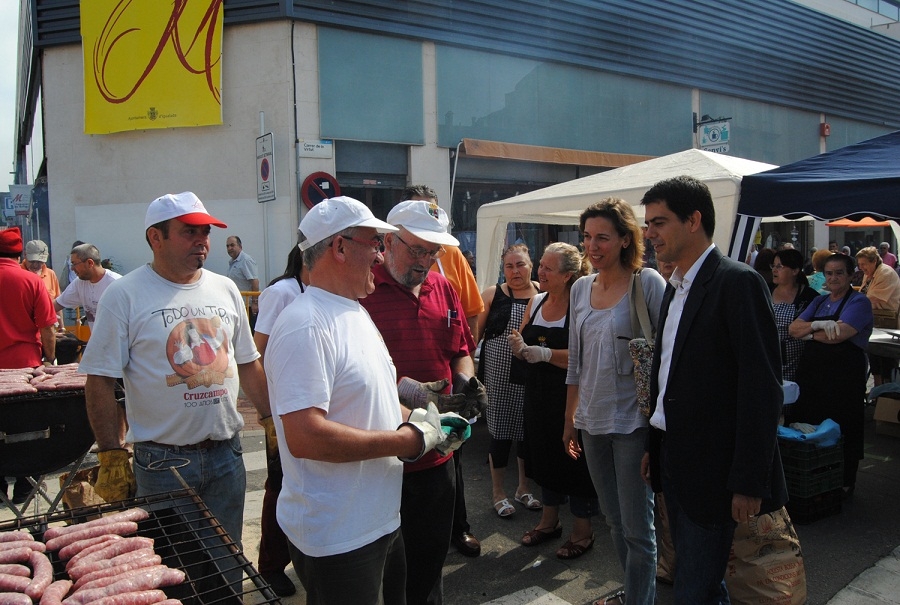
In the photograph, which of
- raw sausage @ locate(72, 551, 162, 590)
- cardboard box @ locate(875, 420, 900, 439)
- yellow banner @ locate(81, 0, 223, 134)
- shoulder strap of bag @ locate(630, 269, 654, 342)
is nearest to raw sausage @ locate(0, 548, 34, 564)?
raw sausage @ locate(72, 551, 162, 590)

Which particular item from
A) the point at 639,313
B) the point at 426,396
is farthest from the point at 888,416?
the point at 426,396

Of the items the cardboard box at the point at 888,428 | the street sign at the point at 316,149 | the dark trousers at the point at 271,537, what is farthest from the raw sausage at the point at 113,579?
the street sign at the point at 316,149

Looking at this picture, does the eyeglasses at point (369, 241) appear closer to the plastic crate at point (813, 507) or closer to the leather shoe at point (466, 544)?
the leather shoe at point (466, 544)

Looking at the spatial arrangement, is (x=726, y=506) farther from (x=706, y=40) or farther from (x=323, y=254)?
(x=706, y=40)

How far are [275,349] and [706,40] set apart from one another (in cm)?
1976

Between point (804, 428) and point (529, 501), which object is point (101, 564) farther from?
point (804, 428)

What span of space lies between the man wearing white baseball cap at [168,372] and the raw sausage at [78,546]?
66cm

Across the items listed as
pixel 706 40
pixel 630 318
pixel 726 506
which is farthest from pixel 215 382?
pixel 706 40

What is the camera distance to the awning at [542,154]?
14352mm

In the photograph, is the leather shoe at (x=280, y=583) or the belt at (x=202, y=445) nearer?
the belt at (x=202, y=445)

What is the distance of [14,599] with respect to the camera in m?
1.63

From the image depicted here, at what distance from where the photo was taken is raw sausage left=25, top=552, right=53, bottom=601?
1.72 metres

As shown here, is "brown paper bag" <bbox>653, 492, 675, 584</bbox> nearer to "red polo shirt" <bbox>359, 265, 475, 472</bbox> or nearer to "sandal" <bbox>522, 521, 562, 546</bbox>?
"sandal" <bbox>522, 521, 562, 546</bbox>

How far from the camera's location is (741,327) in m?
2.25
